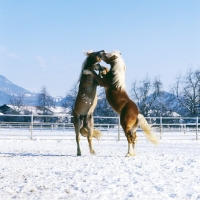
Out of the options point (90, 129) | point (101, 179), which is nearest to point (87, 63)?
point (90, 129)

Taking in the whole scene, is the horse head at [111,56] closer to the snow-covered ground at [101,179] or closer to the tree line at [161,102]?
the snow-covered ground at [101,179]

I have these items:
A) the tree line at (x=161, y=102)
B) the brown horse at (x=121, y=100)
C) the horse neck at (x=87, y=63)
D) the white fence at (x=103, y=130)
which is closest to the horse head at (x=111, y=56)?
the brown horse at (x=121, y=100)

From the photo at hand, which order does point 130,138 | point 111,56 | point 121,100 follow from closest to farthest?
1. point 130,138
2. point 121,100
3. point 111,56

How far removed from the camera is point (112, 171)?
4.90 metres

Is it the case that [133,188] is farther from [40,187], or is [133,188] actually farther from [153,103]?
[153,103]

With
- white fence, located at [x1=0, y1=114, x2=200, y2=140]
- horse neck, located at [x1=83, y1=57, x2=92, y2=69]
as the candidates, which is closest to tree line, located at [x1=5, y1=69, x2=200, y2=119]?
white fence, located at [x1=0, y1=114, x2=200, y2=140]

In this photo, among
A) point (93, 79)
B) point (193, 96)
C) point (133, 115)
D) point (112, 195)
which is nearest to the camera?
point (112, 195)

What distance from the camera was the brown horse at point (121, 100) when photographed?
669 cm

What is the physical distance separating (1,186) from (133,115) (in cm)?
314

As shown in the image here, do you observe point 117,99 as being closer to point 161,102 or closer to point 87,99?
point 87,99

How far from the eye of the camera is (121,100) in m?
6.84

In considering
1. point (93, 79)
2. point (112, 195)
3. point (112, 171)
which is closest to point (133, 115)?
point (93, 79)

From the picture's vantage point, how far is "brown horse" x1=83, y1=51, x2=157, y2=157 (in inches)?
263

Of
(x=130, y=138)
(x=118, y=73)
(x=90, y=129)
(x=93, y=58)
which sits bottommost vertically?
(x=130, y=138)
